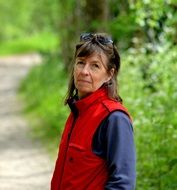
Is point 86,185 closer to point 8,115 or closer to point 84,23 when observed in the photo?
point 84,23

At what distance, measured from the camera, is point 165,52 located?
35.6ft

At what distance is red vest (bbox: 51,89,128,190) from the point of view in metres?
3.20

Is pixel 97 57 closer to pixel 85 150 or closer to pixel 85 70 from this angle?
pixel 85 70

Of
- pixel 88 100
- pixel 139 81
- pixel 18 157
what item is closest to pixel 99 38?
pixel 88 100

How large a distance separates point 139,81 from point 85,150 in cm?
1003

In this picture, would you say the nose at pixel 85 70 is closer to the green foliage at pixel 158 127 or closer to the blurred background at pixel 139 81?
the blurred background at pixel 139 81

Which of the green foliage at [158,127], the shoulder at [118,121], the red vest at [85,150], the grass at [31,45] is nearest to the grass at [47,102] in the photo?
the green foliage at [158,127]

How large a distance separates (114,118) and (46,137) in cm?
967

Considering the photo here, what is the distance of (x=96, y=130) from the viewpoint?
3199mm

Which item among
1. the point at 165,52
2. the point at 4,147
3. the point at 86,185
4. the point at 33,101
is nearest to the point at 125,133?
the point at 86,185

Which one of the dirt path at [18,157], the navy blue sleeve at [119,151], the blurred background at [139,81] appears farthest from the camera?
the dirt path at [18,157]

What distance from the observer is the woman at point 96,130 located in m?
3.12

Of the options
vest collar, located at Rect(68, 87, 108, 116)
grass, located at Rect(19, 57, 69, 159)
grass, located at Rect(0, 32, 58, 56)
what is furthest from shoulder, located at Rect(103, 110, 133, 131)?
grass, located at Rect(0, 32, 58, 56)

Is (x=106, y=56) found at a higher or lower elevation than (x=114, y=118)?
higher
